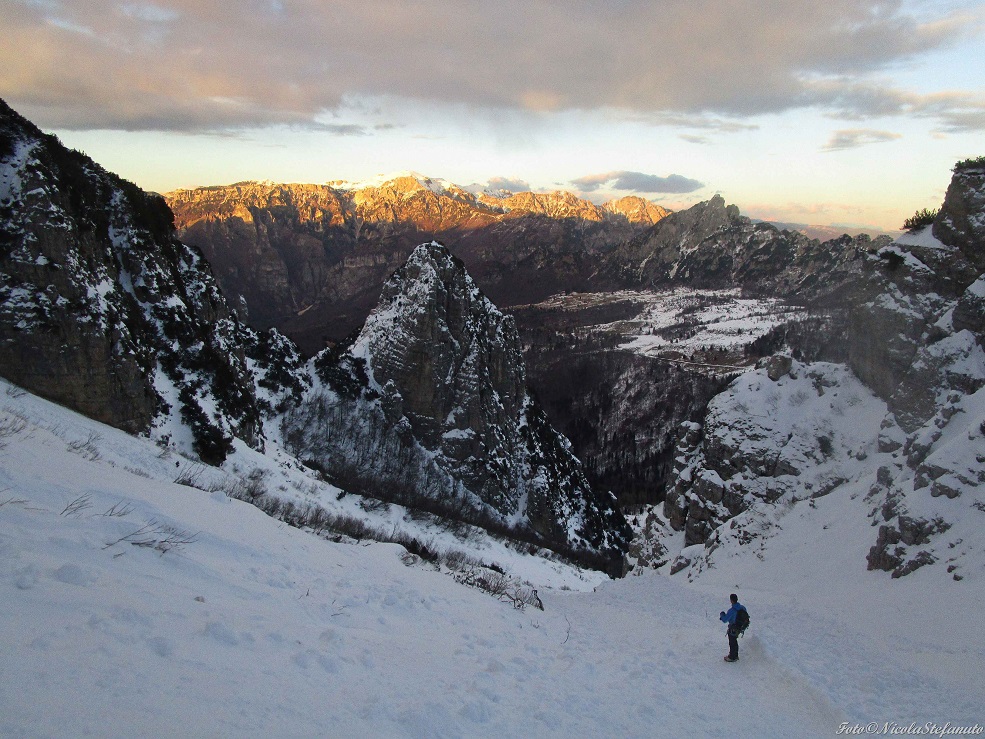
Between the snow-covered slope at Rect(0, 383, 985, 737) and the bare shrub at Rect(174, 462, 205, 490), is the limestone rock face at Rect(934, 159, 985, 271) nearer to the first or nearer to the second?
the snow-covered slope at Rect(0, 383, 985, 737)

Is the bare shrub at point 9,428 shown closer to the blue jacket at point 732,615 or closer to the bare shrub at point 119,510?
the bare shrub at point 119,510

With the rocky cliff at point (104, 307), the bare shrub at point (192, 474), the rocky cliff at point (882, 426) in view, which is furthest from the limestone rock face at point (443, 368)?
the bare shrub at point (192, 474)

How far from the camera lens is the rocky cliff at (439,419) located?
1834 inches

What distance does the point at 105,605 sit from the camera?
4.93m

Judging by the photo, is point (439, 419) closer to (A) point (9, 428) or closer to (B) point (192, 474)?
(B) point (192, 474)

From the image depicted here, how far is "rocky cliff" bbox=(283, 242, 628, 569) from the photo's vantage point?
4659 cm

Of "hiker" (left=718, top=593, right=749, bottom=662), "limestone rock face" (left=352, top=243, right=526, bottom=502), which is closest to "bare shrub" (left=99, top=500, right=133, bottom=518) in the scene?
"hiker" (left=718, top=593, right=749, bottom=662)

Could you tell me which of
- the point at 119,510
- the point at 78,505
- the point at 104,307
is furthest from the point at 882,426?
the point at 104,307

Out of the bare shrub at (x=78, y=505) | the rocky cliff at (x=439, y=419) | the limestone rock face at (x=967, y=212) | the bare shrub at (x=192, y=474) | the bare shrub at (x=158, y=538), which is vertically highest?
the limestone rock face at (x=967, y=212)

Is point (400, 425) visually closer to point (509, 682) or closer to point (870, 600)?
point (870, 600)

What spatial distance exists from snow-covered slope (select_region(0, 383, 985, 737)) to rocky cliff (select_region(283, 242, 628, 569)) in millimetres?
30849

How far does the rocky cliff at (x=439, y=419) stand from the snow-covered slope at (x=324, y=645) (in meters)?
30.8

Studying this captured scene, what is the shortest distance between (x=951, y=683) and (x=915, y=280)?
91.5 ft

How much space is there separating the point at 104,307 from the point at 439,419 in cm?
3205
